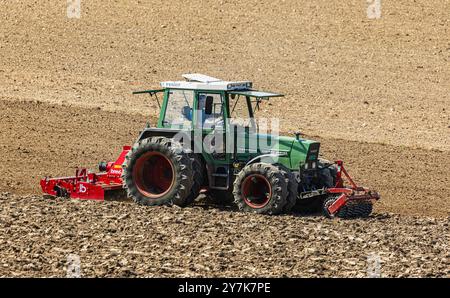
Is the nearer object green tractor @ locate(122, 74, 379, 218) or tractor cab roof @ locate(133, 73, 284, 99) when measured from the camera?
green tractor @ locate(122, 74, 379, 218)

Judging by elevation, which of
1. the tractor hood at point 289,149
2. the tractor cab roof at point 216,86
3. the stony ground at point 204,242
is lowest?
the stony ground at point 204,242

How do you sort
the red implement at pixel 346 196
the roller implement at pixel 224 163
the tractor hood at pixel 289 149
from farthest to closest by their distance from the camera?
the tractor hood at pixel 289 149 → the roller implement at pixel 224 163 → the red implement at pixel 346 196

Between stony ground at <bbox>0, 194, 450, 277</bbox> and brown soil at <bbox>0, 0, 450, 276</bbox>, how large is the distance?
3 cm

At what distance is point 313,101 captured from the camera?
100 ft

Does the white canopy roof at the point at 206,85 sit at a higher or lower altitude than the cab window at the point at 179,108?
higher

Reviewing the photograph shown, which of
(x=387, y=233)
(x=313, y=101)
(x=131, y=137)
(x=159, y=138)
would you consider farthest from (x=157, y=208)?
(x=313, y=101)

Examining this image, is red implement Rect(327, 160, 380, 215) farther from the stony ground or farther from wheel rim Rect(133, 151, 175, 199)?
wheel rim Rect(133, 151, 175, 199)

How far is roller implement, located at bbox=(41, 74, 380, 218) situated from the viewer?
17531 mm

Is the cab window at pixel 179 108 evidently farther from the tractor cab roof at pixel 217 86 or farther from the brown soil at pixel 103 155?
the brown soil at pixel 103 155

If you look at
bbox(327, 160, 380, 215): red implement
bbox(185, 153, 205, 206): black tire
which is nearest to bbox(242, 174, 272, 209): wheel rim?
bbox(185, 153, 205, 206): black tire

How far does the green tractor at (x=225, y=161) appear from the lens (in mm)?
17531

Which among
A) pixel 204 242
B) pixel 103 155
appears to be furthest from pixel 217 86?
pixel 103 155

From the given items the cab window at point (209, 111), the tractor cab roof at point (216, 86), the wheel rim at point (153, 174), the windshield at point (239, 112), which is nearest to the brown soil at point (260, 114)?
the wheel rim at point (153, 174)

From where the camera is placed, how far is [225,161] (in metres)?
18.0
